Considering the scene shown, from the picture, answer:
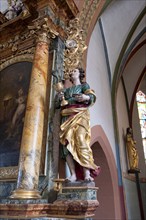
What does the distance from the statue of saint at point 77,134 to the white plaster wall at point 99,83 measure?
88.0 inches

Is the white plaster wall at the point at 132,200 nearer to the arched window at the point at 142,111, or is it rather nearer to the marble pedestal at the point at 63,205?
the arched window at the point at 142,111

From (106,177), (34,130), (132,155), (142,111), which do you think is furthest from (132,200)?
(34,130)

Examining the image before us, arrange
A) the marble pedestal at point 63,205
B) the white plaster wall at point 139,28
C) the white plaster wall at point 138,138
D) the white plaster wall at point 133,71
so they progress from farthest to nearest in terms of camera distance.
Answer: the white plaster wall at point 133,71 < the white plaster wall at point 138,138 < the white plaster wall at point 139,28 < the marble pedestal at point 63,205

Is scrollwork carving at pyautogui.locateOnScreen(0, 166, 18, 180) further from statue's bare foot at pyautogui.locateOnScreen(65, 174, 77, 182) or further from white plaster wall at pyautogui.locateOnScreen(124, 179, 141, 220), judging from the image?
white plaster wall at pyautogui.locateOnScreen(124, 179, 141, 220)

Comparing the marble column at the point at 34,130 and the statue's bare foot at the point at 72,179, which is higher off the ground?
the marble column at the point at 34,130

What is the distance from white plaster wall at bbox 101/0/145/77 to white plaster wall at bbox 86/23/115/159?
0.38 meters

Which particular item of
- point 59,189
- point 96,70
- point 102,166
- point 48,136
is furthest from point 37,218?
point 96,70

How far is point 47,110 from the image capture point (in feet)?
10.0

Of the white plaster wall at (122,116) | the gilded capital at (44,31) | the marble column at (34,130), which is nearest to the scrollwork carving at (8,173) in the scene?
the marble column at (34,130)

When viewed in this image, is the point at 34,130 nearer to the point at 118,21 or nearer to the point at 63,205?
the point at 63,205

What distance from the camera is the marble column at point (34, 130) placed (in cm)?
246

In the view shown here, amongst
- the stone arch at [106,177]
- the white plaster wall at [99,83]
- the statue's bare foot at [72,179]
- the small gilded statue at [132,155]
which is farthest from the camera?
the small gilded statue at [132,155]

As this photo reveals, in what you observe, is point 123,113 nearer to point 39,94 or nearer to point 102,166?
point 102,166

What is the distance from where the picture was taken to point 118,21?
675cm
